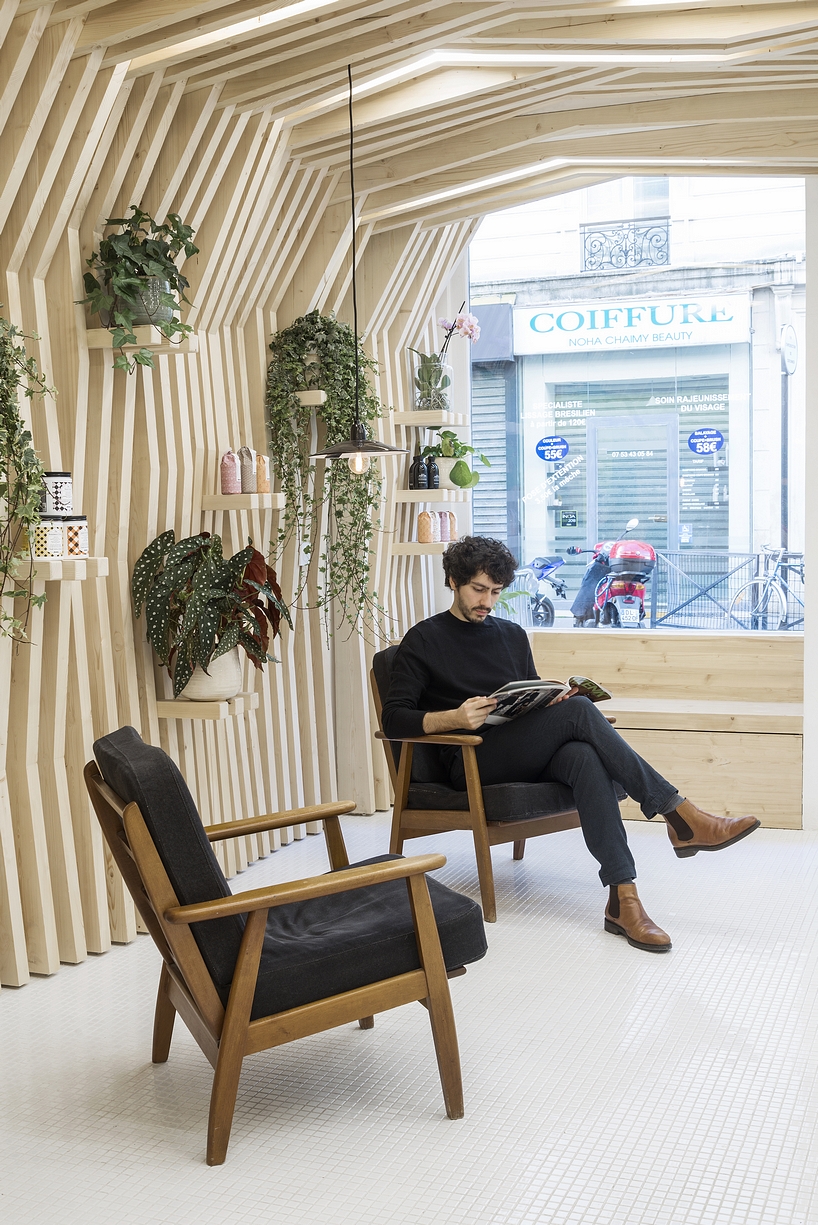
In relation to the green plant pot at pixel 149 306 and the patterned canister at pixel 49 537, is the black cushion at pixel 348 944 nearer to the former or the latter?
the patterned canister at pixel 49 537

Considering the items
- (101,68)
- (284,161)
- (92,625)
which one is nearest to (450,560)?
(92,625)

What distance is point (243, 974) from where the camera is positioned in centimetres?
270

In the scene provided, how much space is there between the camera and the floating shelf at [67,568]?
3.57m

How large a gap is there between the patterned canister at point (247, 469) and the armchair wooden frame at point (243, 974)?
1.97 m

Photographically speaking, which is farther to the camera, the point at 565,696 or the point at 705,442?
the point at 705,442

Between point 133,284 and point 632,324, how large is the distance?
3331 mm

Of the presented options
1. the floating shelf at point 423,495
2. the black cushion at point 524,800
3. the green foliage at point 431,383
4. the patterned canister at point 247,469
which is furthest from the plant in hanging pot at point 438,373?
the black cushion at point 524,800

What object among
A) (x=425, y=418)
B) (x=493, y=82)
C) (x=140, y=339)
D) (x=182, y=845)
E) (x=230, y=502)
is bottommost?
(x=182, y=845)

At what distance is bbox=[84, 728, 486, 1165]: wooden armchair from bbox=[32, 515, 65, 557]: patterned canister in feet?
2.78

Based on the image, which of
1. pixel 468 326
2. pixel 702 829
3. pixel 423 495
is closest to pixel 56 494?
pixel 702 829

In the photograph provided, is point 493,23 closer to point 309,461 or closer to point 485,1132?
point 309,461

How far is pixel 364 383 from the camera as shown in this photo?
18.1ft

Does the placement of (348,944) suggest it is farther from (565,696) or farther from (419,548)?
(419,548)

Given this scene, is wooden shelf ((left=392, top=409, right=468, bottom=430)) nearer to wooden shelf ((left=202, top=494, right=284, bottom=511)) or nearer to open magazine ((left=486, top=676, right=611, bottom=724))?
wooden shelf ((left=202, top=494, right=284, bottom=511))
